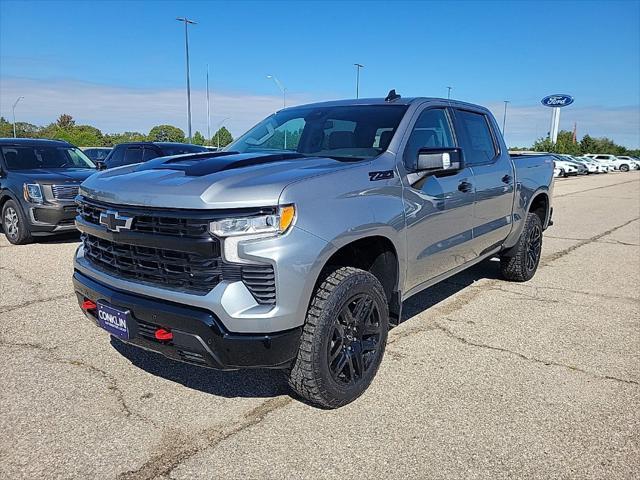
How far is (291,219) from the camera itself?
281cm

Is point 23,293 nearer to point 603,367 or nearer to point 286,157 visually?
point 286,157

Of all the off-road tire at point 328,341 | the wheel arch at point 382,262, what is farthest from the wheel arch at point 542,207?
the off-road tire at point 328,341

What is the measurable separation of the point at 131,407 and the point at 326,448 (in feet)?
4.15

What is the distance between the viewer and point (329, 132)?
425 cm

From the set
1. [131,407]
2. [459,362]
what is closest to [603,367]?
[459,362]

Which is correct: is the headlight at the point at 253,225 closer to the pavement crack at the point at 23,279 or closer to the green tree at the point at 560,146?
the pavement crack at the point at 23,279

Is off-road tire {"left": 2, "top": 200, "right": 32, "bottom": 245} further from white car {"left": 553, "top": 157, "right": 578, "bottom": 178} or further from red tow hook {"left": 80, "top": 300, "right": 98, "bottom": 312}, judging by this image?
white car {"left": 553, "top": 157, "right": 578, "bottom": 178}

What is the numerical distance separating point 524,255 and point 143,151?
9138mm

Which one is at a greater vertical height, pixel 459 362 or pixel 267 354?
pixel 267 354

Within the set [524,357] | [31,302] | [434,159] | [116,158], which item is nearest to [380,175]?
[434,159]

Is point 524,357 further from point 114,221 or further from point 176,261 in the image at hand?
point 114,221

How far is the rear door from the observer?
487 cm

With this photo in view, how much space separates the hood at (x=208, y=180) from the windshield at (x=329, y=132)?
42 centimetres

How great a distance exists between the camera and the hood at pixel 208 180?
277 centimetres
